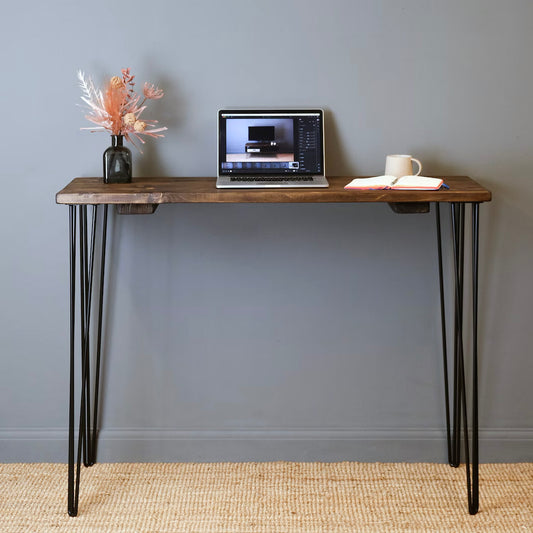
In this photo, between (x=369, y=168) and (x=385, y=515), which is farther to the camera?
(x=369, y=168)

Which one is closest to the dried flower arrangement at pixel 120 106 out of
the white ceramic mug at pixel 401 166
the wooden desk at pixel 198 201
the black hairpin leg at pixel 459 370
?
the wooden desk at pixel 198 201

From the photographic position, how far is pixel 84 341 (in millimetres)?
2178

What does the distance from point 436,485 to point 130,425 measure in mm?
1028

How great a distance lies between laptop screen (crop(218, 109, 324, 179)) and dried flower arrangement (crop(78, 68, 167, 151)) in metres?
0.21

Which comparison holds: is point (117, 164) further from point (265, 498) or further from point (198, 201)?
point (265, 498)

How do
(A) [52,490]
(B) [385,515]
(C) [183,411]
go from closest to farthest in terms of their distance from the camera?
(B) [385,515]
(A) [52,490]
(C) [183,411]

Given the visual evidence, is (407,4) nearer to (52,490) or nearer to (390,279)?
(390,279)

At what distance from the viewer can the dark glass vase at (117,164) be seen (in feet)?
7.00

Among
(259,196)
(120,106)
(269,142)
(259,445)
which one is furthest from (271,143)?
(259,445)

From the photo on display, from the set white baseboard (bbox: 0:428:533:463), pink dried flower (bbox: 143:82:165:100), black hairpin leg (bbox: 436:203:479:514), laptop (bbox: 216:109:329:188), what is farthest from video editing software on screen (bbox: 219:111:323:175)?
white baseboard (bbox: 0:428:533:463)

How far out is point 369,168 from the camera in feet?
7.60

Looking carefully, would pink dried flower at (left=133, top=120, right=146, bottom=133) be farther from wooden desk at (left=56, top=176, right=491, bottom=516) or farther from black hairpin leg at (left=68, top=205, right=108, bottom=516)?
black hairpin leg at (left=68, top=205, right=108, bottom=516)

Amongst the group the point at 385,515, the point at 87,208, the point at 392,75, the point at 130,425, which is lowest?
the point at 385,515

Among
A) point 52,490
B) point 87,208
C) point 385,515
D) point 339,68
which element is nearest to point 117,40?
point 87,208
